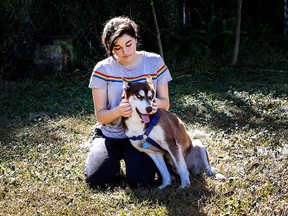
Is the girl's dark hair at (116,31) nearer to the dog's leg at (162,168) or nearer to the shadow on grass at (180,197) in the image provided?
the dog's leg at (162,168)

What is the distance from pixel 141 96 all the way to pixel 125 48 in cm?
53

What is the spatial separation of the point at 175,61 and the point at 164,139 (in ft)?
21.4

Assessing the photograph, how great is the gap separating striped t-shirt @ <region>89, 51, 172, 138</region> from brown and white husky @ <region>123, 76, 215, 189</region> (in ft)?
0.81

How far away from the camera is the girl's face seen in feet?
12.4

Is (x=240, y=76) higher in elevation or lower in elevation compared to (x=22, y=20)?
lower

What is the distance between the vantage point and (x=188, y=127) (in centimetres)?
583

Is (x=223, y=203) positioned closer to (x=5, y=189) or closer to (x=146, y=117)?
(x=146, y=117)

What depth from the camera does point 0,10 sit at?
9109mm

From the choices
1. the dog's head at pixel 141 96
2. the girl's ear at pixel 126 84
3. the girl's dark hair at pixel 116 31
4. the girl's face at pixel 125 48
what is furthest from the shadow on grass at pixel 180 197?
the girl's dark hair at pixel 116 31

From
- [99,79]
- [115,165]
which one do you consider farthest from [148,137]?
[99,79]

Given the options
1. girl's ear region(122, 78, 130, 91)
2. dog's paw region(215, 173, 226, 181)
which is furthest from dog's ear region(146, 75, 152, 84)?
dog's paw region(215, 173, 226, 181)

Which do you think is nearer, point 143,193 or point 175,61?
point 143,193

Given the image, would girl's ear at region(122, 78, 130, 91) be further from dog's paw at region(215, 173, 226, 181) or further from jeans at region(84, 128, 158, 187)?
dog's paw at region(215, 173, 226, 181)

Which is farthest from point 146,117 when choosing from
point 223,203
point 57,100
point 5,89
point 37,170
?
point 5,89
